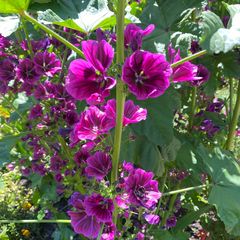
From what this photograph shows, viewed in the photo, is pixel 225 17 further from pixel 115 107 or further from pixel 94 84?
pixel 94 84

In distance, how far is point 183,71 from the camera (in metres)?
1.08

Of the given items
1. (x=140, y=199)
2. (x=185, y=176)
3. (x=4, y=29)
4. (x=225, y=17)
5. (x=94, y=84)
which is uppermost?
(x=225, y=17)

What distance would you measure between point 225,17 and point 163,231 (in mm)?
933

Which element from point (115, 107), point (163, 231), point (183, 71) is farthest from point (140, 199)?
point (163, 231)

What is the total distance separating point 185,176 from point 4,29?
103 centimetres

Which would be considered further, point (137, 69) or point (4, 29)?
point (4, 29)

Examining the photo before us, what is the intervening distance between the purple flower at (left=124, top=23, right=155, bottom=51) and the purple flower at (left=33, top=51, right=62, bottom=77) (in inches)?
16.8

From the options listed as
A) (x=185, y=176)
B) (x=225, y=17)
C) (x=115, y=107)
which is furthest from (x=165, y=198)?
(x=115, y=107)

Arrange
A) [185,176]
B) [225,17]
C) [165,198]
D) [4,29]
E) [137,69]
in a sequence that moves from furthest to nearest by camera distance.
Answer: [165,198] < [185,176] < [225,17] < [4,29] < [137,69]

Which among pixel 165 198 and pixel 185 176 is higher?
pixel 185 176

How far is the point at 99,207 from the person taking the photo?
3.85ft

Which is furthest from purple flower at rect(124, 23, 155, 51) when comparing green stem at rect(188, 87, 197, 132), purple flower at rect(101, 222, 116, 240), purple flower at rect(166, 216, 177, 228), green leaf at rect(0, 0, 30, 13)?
purple flower at rect(166, 216, 177, 228)

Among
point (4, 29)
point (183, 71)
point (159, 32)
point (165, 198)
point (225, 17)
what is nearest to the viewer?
point (183, 71)

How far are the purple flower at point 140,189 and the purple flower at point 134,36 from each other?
0.35 metres
